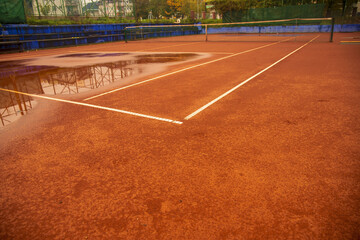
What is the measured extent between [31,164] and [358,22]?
40444 millimetres

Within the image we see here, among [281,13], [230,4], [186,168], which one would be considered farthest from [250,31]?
[186,168]

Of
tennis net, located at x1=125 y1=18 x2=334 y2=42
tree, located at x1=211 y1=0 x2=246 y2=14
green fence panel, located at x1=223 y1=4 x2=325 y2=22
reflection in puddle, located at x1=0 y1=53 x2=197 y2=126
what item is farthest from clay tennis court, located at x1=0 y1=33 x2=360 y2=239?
tree, located at x1=211 y1=0 x2=246 y2=14

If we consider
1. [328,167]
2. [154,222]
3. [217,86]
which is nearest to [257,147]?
[328,167]

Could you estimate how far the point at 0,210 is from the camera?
236 centimetres

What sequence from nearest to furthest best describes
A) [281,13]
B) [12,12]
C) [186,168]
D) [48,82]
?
1. [186,168]
2. [48,82]
3. [12,12]
4. [281,13]

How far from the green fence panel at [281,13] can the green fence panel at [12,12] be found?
104 feet

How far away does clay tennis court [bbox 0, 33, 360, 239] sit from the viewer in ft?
6.90

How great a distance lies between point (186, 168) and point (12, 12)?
24.8 metres

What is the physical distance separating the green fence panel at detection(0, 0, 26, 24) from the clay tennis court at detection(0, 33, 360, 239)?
784 inches

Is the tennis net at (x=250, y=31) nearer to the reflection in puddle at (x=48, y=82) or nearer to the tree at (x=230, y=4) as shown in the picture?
the tree at (x=230, y=4)

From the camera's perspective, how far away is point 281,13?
36.2 meters

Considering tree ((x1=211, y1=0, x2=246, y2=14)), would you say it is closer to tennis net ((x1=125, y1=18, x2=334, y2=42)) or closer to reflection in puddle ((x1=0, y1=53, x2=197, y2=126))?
tennis net ((x1=125, y1=18, x2=334, y2=42))

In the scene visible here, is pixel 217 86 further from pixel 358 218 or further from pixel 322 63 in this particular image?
pixel 322 63

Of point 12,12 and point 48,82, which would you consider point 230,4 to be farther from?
point 48,82
